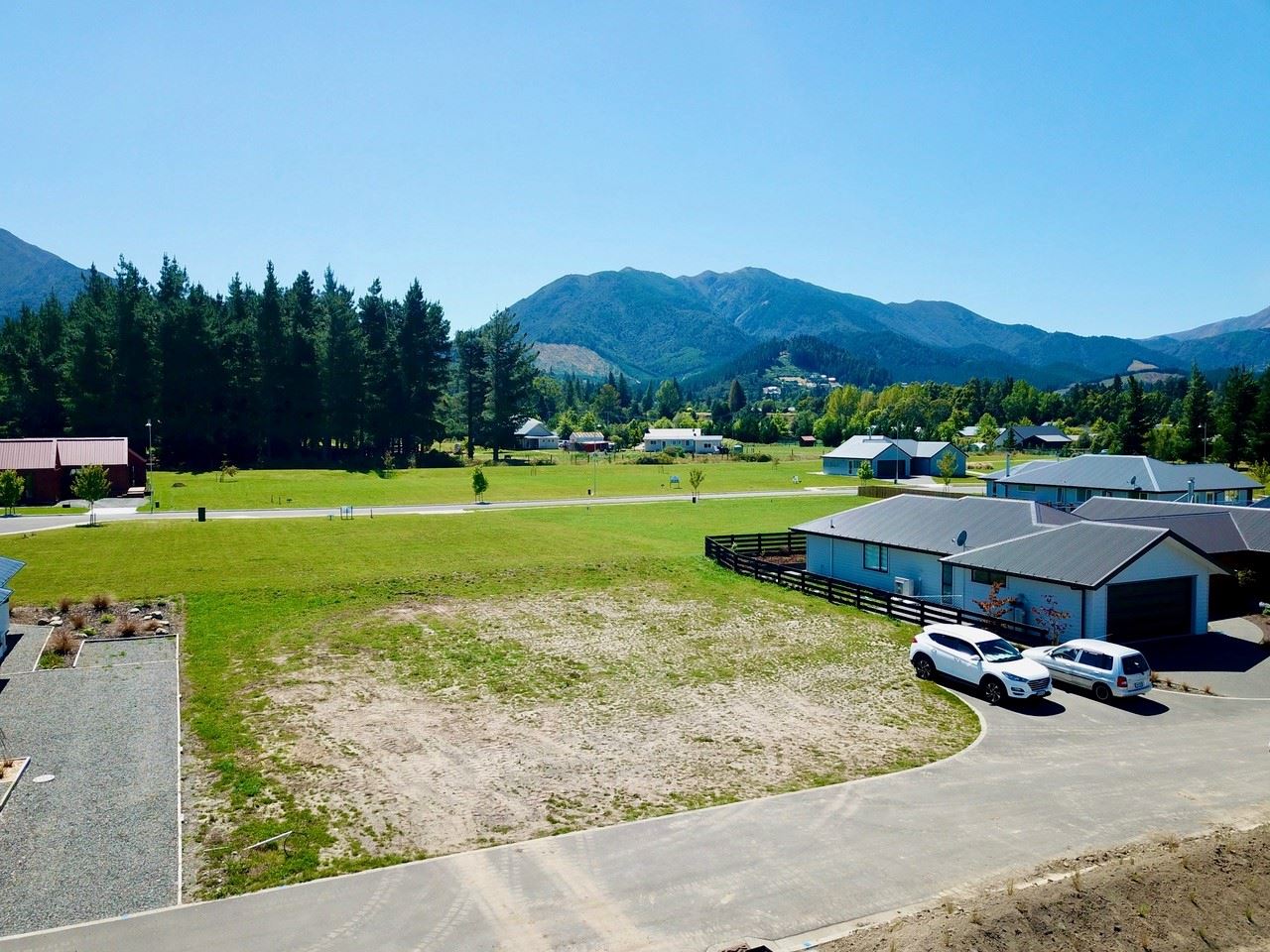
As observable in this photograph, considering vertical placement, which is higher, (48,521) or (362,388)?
(362,388)

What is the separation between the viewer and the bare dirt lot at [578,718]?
619 inches

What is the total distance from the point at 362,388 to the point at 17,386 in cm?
3670

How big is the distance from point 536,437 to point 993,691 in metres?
153

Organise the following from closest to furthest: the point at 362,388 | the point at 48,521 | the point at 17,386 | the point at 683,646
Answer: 1. the point at 683,646
2. the point at 48,521
3. the point at 17,386
4. the point at 362,388

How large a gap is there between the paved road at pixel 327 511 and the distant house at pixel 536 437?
93.1 m

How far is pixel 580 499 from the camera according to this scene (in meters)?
73.7

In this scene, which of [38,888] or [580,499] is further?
[580,499]

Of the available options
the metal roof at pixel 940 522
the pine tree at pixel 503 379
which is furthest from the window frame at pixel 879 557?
the pine tree at pixel 503 379

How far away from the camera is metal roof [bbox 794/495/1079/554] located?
3225 centimetres

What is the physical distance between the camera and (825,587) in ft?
115

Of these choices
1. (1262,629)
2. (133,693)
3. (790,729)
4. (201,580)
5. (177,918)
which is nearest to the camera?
(177,918)

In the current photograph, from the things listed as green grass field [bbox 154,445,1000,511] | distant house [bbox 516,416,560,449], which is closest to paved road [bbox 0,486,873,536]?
green grass field [bbox 154,445,1000,511]

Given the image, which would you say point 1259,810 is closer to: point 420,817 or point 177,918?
point 420,817

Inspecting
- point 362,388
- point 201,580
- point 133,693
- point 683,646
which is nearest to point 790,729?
point 683,646
